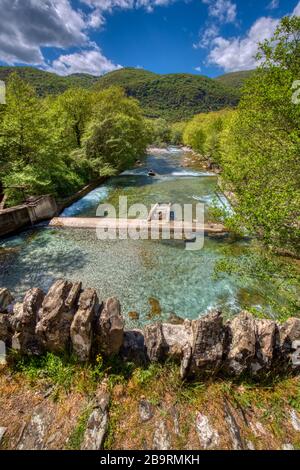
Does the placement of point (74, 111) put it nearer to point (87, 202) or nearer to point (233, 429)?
point (87, 202)

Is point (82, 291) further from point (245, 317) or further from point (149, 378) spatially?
point (245, 317)

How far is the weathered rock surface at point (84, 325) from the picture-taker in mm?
2998

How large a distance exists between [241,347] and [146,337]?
1.38 meters

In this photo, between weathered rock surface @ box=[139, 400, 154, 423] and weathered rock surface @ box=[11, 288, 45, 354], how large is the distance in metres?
1.74

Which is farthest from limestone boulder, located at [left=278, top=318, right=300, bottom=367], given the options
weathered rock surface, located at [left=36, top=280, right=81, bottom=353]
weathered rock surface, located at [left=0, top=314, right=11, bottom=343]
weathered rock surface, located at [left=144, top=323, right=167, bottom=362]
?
weathered rock surface, located at [left=0, top=314, right=11, bottom=343]

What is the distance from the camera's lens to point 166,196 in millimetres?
16781

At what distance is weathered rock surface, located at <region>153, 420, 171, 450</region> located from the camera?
2.39m

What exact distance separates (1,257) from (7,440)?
7.83 metres

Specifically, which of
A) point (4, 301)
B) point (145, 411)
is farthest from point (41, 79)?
point (145, 411)

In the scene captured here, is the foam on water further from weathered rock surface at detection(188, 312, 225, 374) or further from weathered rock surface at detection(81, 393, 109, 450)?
weathered rock surface at detection(188, 312, 225, 374)

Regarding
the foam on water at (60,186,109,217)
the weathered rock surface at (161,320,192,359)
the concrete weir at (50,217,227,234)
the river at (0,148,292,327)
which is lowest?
the river at (0,148,292,327)

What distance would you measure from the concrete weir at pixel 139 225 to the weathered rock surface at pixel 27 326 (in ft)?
26.4

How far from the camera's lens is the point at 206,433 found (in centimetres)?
249
